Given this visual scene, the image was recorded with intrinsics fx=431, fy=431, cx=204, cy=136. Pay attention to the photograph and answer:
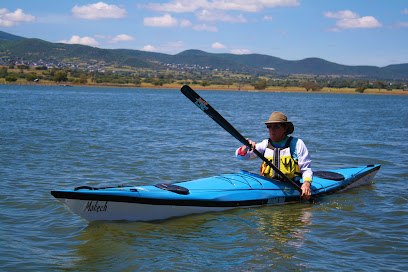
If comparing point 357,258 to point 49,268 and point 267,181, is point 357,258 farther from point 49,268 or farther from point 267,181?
point 49,268

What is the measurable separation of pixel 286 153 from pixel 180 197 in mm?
1968

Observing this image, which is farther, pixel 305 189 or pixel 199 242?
pixel 305 189

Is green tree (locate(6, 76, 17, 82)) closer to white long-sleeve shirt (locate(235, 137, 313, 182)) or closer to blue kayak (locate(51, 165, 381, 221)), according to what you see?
blue kayak (locate(51, 165, 381, 221))

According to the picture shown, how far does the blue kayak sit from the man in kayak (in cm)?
38

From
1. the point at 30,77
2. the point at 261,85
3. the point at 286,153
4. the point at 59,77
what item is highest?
the point at 261,85

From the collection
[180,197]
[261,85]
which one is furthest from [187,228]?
[261,85]

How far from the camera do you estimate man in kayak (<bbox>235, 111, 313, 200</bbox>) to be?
7043 mm

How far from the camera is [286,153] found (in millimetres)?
7094

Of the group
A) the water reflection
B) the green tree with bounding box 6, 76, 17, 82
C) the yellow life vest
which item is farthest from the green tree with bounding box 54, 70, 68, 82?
the water reflection

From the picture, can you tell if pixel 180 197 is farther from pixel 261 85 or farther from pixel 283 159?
pixel 261 85

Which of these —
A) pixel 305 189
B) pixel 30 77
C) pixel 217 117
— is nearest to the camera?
pixel 217 117

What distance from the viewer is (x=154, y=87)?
4742 inches

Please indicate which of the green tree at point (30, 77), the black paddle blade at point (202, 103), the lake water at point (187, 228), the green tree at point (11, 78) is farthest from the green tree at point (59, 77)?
the black paddle blade at point (202, 103)

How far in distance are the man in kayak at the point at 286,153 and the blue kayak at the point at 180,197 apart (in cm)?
38
